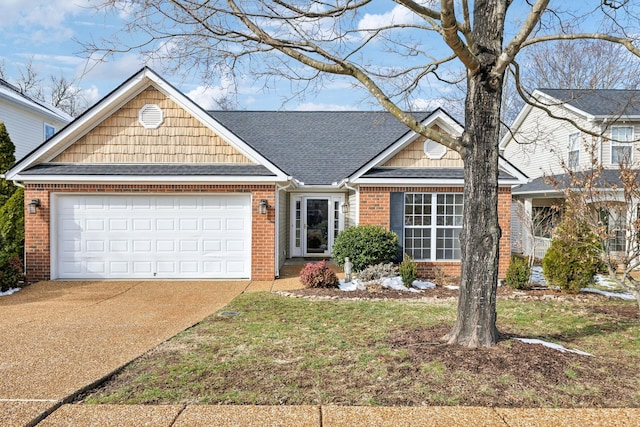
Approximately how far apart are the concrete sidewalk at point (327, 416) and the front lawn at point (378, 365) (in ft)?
0.55

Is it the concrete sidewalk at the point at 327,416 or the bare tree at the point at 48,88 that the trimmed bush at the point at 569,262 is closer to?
the concrete sidewalk at the point at 327,416

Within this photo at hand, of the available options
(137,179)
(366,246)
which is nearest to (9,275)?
(137,179)

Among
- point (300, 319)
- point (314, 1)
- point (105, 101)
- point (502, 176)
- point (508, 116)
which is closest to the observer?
point (314, 1)

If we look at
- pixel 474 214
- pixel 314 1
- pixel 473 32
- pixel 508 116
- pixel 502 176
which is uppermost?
pixel 508 116

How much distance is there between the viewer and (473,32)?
6.05m

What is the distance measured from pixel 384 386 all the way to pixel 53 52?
7768 millimetres

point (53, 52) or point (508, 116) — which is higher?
point (508, 116)

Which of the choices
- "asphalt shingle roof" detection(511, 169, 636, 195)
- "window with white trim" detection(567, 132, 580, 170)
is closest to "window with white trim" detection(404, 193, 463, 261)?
"asphalt shingle roof" detection(511, 169, 636, 195)

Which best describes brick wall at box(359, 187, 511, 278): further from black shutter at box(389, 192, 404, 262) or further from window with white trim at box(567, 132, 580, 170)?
window with white trim at box(567, 132, 580, 170)

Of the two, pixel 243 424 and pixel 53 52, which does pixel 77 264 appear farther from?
pixel 243 424

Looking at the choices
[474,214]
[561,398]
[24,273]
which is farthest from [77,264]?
[561,398]

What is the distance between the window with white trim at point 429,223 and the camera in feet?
40.3

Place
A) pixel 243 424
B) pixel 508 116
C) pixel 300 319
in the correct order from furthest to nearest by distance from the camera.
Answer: pixel 508 116
pixel 300 319
pixel 243 424

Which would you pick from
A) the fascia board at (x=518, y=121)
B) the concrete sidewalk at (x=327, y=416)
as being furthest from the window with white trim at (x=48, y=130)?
the fascia board at (x=518, y=121)
